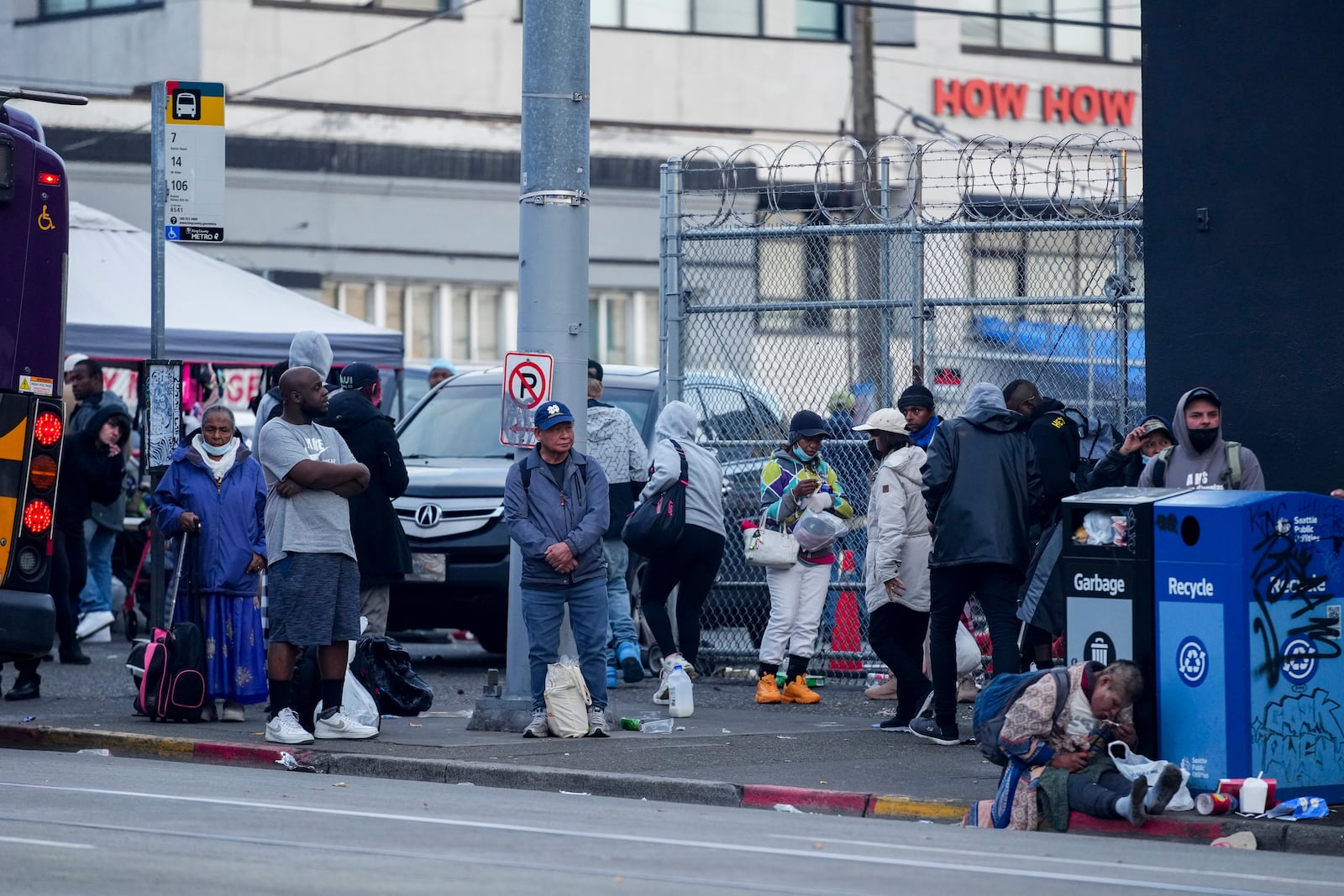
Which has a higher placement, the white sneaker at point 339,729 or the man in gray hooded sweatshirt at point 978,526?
the man in gray hooded sweatshirt at point 978,526

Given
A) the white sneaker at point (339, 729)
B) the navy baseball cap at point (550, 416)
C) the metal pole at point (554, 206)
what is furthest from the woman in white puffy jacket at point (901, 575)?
the white sneaker at point (339, 729)

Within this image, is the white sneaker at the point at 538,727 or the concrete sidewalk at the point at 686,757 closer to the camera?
the concrete sidewalk at the point at 686,757

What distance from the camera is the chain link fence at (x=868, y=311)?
13.5 metres

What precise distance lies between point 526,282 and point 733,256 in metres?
3.35

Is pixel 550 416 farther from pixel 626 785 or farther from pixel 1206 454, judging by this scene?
pixel 1206 454

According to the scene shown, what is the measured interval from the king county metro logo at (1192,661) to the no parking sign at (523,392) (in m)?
3.87

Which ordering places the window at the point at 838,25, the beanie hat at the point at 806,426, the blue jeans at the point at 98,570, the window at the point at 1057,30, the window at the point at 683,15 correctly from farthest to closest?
the window at the point at 1057,30, the window at the point at 838,25, the window at the point at 683,15, the blue jeans at the point at 98,570, the beanie hat at the point at 806,426

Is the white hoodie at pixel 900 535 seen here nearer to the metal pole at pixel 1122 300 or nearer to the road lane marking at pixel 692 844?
the metal pole at pixel 1122 300

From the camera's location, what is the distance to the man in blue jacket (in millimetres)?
11312

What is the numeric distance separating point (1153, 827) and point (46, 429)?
19.3ft

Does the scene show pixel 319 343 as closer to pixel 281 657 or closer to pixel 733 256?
pixel 281 657

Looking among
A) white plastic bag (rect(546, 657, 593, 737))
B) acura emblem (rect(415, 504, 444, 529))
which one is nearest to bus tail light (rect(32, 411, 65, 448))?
white plastic bag (rect(546, 657, 593, 737))

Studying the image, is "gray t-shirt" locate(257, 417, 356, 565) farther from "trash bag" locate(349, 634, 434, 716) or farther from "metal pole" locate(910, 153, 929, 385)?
"metal pole" locate(910, 153, 929, 385)

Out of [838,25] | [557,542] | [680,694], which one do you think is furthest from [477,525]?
[838,25]
